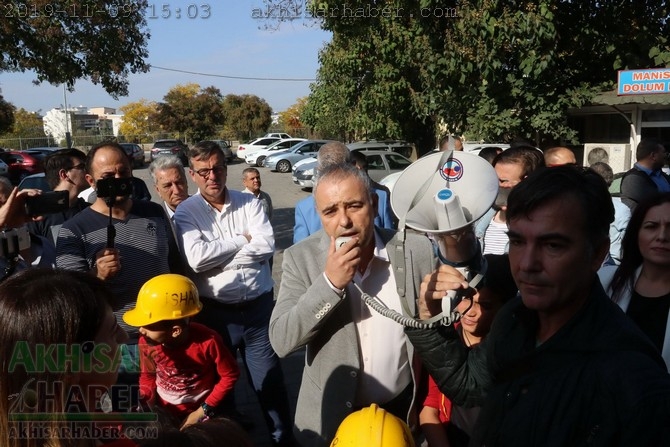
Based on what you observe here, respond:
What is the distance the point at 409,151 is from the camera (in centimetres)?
1828

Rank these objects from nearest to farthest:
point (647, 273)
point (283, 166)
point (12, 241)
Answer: point (647, 273), point (12, 241), point (283, 166)

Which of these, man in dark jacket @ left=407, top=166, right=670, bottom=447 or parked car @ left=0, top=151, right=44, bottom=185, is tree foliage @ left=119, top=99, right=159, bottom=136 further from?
man in dark jacket @ left=407, top=166, right=670, bottom=447

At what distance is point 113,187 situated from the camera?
297 centimetres

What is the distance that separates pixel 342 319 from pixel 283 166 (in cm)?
2514

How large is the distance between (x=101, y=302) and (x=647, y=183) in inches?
197

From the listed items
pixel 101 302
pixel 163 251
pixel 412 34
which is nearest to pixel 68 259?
pixel 163 251

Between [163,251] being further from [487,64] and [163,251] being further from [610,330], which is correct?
[487,64]

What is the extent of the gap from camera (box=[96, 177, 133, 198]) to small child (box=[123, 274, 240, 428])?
55cm

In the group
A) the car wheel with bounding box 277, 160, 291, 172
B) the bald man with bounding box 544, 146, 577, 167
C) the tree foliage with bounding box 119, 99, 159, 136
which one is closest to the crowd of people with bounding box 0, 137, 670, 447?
the bald man with bounding box 544, 146, 577, 167

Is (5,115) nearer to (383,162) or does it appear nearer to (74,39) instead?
(383,162)

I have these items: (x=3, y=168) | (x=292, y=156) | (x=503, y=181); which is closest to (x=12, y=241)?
(x=503, y=181)

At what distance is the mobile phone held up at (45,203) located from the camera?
9.43ft

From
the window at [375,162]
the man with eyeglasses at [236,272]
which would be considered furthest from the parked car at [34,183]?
the window at [375,162]

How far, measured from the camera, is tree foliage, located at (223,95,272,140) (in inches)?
1939
